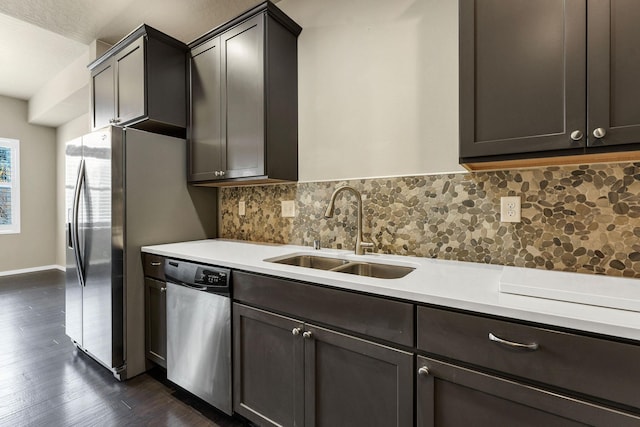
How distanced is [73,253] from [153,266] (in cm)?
80

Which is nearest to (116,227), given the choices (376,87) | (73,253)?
(73,253)

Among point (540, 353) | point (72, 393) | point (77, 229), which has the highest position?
point (77, 229)

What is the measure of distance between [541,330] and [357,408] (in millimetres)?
732

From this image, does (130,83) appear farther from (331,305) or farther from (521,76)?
(521,76)

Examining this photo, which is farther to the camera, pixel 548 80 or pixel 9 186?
pixel 9 186

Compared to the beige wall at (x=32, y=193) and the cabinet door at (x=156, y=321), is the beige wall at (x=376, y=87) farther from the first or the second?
the beige wall at (x=32, y=193)

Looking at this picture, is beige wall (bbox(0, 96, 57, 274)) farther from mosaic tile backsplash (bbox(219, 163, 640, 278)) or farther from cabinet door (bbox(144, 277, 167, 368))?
mosaic tile backsplash (bbox(219, 163, 640, 278))

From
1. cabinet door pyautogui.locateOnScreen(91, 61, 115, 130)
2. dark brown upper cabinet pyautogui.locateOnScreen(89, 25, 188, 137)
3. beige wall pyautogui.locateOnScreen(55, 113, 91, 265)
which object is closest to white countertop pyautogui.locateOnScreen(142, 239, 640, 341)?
dark brown upper cabinet pyautogui.locateOnScreen(89, 25, 188, 137)

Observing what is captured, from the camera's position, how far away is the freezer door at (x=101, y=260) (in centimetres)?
203

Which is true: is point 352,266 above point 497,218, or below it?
below

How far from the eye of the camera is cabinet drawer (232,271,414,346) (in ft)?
3.58

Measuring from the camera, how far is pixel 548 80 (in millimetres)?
1111

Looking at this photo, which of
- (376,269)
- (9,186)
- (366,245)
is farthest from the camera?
(9,186)

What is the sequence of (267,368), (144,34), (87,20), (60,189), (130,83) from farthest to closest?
(60,189) < (87,20) < (130,83) < (144,34) < (267,368)
